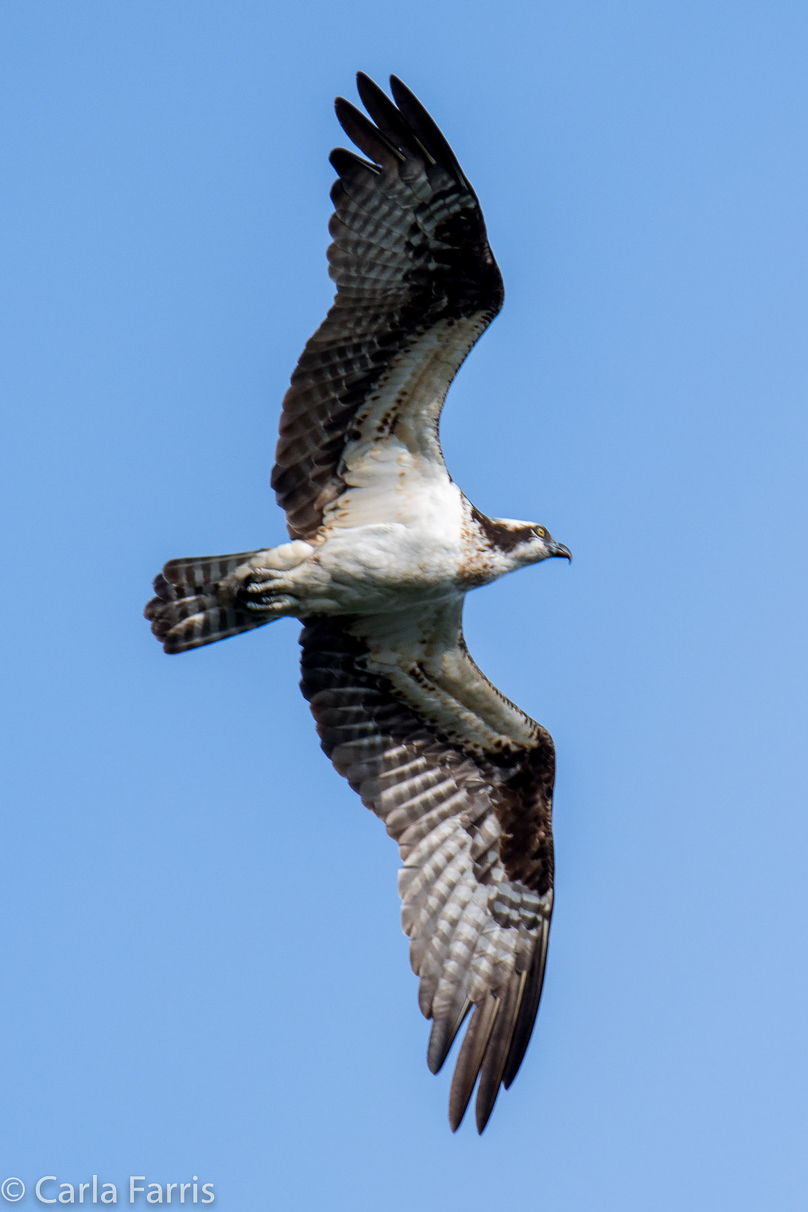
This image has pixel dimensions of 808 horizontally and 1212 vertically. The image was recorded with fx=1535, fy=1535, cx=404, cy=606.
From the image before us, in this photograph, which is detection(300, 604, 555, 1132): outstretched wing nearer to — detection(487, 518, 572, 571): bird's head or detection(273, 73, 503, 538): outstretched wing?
detection(487, 518, 572, 571): bird's head

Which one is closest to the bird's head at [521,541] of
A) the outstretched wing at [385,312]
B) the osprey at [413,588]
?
the osprey at [413,588]

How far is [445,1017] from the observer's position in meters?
9.90

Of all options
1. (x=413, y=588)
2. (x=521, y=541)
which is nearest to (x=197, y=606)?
(x=413, y=588)

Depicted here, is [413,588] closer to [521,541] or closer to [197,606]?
[521,541]

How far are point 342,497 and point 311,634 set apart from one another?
3.75ft

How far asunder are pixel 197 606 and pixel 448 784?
7.52ft

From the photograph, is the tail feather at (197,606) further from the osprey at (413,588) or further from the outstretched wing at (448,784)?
the outstretched wing at (448,784)

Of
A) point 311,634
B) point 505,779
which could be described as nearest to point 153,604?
point 311,634

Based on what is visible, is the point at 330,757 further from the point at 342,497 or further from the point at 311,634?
the point at 342,497

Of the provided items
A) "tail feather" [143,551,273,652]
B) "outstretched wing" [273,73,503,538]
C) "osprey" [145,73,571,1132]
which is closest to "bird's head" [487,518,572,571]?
"osprey" [145,73,571,1132]

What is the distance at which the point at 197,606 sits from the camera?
387 inches

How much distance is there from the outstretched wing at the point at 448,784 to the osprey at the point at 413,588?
14mm

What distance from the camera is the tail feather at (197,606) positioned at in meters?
9.77

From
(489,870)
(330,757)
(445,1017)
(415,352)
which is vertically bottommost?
(445,1017)
